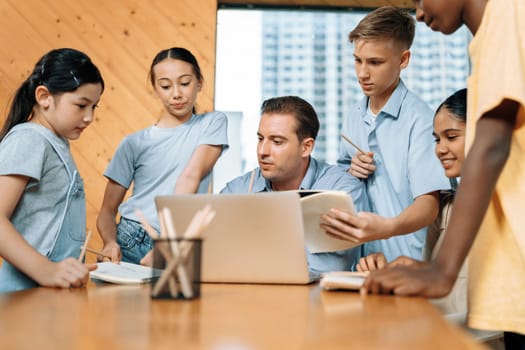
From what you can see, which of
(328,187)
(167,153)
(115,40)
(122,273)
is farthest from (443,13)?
(115,40)

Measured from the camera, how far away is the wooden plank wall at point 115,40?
3709 millimetres

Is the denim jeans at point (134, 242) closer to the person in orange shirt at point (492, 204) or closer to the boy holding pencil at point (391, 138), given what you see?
the boy holding pencil at point (391, 138)

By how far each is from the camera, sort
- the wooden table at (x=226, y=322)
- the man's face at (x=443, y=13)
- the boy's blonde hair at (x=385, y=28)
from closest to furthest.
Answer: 1. the wooden table at (x=226, y=322)
2. the man's face at (x=443, y=13)
3. the boy's blonde hair at (x=385, y=28)

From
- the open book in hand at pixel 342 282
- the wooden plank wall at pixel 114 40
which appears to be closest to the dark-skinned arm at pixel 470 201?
the open book in hand at pixel 342 282

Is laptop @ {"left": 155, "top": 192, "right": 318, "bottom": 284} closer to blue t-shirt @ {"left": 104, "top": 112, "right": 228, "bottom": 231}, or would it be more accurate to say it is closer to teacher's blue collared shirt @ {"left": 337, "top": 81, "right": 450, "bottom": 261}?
teacher's blue collared shirt @ {"left": 337, "top": 81, "right": 450, "bottom": 261}

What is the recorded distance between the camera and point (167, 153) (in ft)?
7.71

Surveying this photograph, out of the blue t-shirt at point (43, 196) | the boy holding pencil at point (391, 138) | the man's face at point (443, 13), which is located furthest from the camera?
the boy holding pencil at point (391, 138)

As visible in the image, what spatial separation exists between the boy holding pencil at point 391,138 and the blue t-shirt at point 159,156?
53 cm

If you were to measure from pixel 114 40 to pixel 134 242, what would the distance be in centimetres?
192

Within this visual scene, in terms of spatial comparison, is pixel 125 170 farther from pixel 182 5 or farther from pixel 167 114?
pixel 182 5

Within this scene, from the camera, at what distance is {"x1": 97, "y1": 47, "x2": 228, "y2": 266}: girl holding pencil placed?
7.46ft

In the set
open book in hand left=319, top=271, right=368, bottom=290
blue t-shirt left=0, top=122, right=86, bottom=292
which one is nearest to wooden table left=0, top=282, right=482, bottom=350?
open book in hand left=319, top=271, right=368, bottom=290

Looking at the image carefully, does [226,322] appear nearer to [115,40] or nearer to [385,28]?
[385,28]

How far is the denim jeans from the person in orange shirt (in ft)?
4.32
